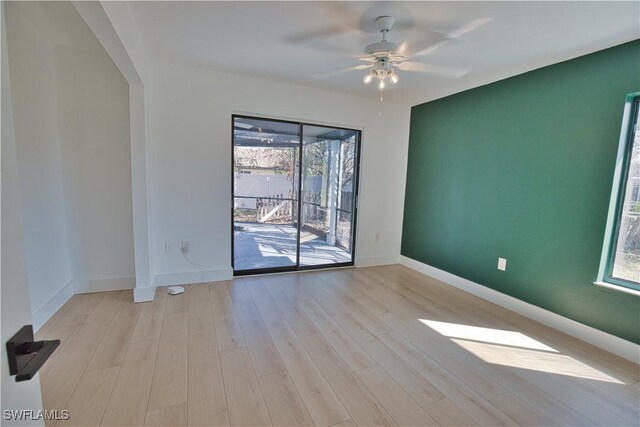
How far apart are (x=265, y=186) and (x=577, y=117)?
3.28 m

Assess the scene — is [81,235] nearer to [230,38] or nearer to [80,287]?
[80,287]

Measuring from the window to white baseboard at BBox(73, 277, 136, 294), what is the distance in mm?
4360

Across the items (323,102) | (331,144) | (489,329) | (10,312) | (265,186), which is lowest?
(489,329)

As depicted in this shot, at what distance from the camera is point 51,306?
8.08 feet

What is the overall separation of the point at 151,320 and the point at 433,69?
3.43m

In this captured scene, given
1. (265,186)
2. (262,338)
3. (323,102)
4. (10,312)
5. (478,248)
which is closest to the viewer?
(10,312)

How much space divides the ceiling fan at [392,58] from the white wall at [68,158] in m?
2.15

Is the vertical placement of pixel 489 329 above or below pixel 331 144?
below

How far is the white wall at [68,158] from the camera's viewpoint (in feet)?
7.27

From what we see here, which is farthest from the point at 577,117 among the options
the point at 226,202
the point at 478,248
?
the point at 226,202

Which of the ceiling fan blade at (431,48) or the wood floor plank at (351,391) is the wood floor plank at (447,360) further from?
the ceiling fan blade at (431,48)

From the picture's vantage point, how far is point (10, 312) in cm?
69

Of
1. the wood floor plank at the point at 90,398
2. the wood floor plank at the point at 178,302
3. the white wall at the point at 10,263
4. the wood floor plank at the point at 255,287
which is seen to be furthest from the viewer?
the wood floor plank at the point at 255,287

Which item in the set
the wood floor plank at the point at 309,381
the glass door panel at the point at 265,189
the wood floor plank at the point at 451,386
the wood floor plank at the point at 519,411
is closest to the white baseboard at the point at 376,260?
the glass door panel at the point at 265,189
